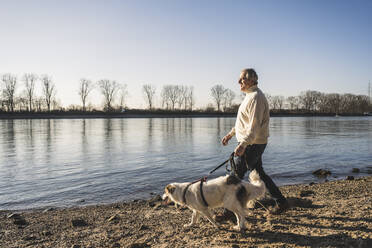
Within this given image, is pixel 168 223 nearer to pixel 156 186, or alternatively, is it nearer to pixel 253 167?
pixel 253 167

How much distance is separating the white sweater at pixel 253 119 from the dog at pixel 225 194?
663 millimetres

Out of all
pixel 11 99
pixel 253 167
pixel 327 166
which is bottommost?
pixel 327 166

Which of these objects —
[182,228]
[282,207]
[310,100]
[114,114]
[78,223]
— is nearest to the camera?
[182,228]

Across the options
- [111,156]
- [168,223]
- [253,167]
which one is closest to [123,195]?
[168,223]

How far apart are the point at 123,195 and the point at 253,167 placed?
198 inches

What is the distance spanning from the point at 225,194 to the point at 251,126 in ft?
3.88

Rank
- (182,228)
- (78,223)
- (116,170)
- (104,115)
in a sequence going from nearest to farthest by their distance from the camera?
(182,228)
(78,223)
(116,170)
(104,115)

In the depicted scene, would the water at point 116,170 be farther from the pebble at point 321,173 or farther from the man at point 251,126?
the man at point 251,126

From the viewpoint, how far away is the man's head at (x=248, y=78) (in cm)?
449

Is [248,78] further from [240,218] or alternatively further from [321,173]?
[321,173]

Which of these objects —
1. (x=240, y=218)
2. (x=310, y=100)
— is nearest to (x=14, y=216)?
(x=240, y=218)

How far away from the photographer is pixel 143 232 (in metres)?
4.88

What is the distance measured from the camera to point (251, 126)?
429 cm

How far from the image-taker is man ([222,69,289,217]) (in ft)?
14.1
